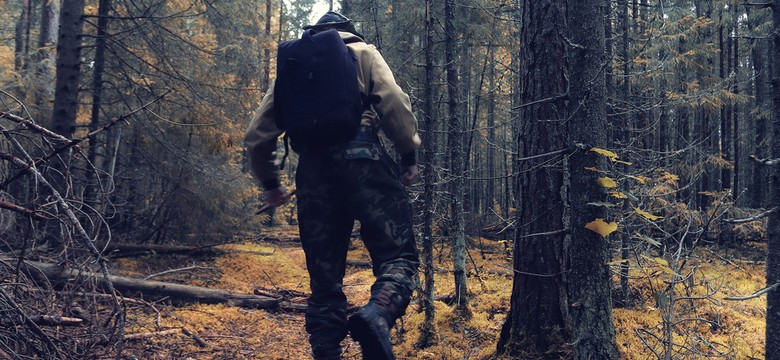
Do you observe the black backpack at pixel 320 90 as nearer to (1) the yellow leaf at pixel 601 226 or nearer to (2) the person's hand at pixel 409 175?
(2) the person's hand at pixel 409 175

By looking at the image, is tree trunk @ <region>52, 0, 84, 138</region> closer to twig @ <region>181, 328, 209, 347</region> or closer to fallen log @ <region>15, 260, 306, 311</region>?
fallen log @ <region>15, 260, 306, 311</region>

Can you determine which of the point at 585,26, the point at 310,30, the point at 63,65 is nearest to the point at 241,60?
the point at 63,65

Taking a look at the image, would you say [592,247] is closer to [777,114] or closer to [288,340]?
[777,114]

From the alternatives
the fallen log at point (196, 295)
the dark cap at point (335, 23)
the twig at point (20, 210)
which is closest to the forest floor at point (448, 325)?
the fallen log at point (196, 295)

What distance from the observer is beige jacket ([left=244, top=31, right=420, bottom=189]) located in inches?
124

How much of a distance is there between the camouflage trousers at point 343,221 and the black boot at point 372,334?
0.31m

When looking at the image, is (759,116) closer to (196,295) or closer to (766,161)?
(766,161)

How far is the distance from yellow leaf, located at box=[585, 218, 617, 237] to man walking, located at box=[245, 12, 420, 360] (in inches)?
43.4

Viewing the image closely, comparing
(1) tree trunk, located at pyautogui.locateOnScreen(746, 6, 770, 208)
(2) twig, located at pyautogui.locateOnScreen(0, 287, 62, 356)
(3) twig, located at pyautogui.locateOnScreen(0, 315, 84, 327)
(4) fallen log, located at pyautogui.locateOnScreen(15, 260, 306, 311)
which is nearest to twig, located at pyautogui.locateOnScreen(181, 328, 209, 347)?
(4) fallen log, located at pyautogui.locateOnScreen(15, 260, 306, 311)

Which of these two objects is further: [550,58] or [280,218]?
[280,218]

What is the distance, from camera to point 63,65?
7820mm

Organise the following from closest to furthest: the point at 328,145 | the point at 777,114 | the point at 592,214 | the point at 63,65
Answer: the point at 592,214, the point at 777,114, the point at 328,145, the point at 63,65

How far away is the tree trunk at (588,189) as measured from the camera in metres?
2.57

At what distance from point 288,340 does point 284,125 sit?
121 inches
